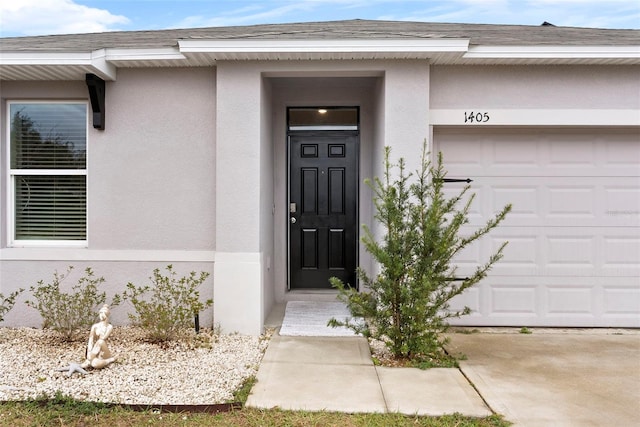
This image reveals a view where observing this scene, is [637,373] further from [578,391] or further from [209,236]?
Result: [209,236]

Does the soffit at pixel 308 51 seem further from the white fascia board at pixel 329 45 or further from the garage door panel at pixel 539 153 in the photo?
the garage door panel at pixel 539 153

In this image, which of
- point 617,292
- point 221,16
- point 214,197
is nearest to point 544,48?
point 617,292

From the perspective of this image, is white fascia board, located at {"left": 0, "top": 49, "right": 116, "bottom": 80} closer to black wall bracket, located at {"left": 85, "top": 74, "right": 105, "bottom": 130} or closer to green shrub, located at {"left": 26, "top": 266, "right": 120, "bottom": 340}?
black wall bracket, located at {"left": 85, "top": 74, "right": 105, "bottom": 130}

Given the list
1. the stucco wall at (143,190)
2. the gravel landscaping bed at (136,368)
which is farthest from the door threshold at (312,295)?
the gravel landscaping bed at (136,368)

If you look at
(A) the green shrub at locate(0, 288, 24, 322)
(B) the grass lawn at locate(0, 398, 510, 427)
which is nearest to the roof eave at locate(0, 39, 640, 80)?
(A) the green shrub at locate(0, 288, 24, 322)

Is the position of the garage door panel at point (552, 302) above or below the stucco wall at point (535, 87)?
below

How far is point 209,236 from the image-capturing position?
5.14 m

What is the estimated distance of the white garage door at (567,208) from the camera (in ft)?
17.1

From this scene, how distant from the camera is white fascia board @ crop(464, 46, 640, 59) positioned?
466 centimetres

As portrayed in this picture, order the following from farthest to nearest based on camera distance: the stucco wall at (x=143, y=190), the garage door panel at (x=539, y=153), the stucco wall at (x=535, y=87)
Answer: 1. the garage door panel at (x=539, y=153)
2. the stucco wall at (x=143, y=190)
3. the stucco wall at (x=535, y=87)

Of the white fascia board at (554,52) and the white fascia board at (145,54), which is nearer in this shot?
the white fascia board at (554,52)

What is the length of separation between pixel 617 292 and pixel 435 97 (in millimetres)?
2995

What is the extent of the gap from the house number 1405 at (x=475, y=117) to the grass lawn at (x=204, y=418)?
311 cm

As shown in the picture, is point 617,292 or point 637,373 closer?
point 637,373
